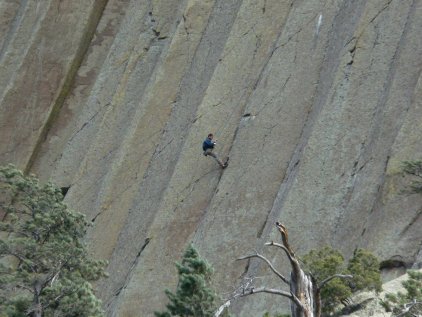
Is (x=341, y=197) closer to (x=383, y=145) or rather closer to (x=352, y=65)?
(x=383, y=145)

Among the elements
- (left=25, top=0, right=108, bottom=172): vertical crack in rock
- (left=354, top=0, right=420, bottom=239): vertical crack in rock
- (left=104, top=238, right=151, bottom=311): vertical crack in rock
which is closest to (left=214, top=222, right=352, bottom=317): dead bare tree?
(left=354, top=0, right=420, bottom=239): vertical crack in rock

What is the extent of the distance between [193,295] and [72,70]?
2306 centimetres

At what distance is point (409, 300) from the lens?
1789 centimetres

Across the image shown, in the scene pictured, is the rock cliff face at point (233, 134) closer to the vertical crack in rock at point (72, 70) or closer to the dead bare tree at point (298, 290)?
the vertical crack in rock at point (72, 70)

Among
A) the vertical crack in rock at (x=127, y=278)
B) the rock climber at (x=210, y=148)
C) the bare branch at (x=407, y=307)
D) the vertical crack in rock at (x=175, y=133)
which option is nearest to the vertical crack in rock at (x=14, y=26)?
the vertical crack in rock at (x=175, y=133)

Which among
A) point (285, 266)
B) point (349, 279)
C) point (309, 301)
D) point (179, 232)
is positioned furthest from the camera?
point (179, 232)

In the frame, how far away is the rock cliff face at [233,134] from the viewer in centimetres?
2430

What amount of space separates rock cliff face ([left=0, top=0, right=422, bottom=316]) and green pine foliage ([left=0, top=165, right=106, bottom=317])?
374cm

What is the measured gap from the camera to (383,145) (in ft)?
80.0

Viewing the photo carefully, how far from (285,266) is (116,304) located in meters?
5.49

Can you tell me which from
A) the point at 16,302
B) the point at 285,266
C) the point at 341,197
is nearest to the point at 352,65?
the point at 341,197

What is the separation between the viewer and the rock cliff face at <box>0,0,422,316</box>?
24297mm

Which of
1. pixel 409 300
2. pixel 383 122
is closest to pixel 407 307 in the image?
pixel 409 300

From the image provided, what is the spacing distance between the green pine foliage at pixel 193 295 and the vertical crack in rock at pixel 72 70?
20.1m
